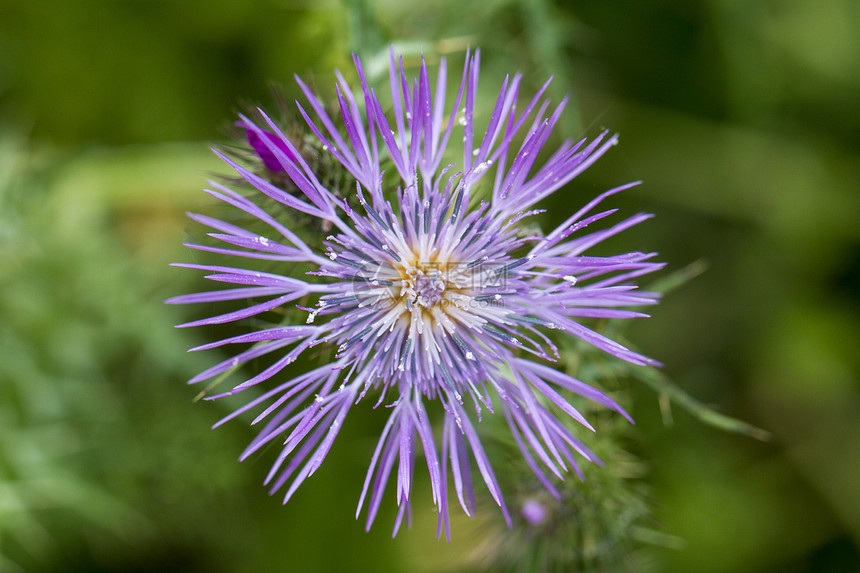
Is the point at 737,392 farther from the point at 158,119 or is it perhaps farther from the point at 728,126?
the point at 158,119

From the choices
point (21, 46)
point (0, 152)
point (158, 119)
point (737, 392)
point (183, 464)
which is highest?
point (21, 46)

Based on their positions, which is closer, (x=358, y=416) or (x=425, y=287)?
(x=425, y=287)

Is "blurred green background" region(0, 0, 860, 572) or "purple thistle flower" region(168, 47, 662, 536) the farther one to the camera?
"blurred green background" region(0, 0, 860, 572)

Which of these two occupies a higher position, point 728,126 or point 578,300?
point 728,126

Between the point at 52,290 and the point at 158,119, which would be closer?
the point at 52,290

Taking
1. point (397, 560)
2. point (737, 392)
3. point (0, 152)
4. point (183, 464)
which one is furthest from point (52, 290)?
point (737, 392)

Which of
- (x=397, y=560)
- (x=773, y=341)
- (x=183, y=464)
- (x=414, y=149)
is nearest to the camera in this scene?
(x=414, y=149)

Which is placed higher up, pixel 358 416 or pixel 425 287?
pixel 425 287

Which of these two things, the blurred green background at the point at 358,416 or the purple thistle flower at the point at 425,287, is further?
the blurred green background at the point at 358,416
